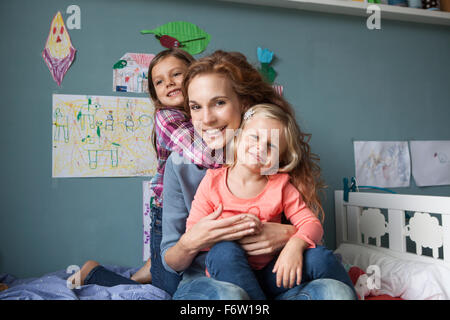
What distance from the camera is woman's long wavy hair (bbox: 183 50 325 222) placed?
0.94 meters

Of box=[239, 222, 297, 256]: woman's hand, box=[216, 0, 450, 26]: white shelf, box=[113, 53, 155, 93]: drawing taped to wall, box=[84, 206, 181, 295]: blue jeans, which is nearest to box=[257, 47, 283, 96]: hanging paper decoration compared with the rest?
box=[216, 0, 450, 26]: white shelf

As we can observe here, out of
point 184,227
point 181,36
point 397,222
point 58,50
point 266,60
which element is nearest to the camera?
point 184,227

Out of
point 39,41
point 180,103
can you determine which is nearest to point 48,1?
point 39,41

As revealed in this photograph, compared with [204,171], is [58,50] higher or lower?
higher

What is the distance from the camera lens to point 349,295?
696 millimetres

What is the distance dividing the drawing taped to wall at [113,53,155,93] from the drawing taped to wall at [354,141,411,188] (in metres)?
1.09

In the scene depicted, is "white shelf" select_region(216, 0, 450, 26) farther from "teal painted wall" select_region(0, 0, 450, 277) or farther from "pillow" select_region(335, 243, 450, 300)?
"pillow" select_region(335, 243, 450, 300)

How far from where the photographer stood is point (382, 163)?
185cm

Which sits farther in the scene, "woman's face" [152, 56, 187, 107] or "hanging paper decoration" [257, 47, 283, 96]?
"hanging paper decoration" [257, 47, 283, 96]

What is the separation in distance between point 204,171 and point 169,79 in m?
0.35

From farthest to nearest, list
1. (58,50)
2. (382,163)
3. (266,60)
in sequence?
(382,163)
(266,60)
(58,50)

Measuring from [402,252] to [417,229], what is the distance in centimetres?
12

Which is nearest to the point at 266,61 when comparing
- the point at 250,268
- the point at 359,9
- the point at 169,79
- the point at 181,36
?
the point at 181,36

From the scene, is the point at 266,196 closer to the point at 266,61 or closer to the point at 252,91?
the point at 252,91
